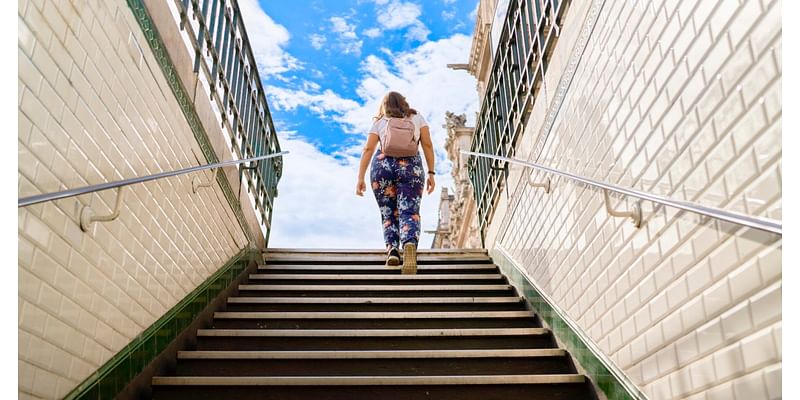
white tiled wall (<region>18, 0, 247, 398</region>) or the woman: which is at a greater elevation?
the woman

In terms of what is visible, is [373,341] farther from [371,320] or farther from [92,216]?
[92,216]

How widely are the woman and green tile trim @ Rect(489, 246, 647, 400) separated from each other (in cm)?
91

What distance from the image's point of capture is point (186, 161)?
154 inches

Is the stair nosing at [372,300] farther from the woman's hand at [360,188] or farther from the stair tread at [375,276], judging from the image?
the woman's hand at [360,188]

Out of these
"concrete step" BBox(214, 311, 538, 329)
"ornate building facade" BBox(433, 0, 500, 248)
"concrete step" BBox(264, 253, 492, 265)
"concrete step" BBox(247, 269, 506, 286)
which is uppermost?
"ornate building facade" BBox(433, 0, 500, 248)

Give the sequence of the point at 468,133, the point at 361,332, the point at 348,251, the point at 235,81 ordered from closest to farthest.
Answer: the point at 361,332 < the point at 235,81 < the point at 348,251 < the point at 468,133

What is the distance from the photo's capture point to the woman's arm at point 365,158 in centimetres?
534

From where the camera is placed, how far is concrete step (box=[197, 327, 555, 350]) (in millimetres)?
3828

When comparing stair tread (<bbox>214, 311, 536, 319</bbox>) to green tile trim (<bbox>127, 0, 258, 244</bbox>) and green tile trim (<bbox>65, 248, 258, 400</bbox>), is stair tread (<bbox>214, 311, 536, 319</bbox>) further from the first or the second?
green tile trim (<bbox>127, 0, 258, 244</bbox>)

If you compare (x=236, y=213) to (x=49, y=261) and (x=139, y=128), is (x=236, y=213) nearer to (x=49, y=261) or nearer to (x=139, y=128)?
(x=139, y=128)

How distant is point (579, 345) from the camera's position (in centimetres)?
335

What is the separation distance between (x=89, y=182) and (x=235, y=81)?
319 centimetres

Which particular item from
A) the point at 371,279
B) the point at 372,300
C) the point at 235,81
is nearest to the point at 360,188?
the point at 371,279

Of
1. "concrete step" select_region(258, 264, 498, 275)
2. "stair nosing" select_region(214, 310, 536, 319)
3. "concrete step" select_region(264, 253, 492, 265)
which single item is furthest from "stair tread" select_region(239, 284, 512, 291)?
"concrete step" select_region(264, 253, 492, 265)
